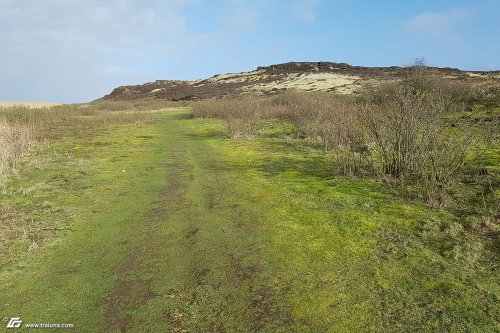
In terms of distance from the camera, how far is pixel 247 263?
6168 millimetres

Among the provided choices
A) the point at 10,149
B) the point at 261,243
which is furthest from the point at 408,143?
the point at 10,149

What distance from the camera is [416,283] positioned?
5.37m

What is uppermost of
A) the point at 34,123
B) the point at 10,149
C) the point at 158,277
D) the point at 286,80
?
the point at 286,80

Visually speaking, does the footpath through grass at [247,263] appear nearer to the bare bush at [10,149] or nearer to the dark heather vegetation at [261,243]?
the dark heather vegetation at [261,243]

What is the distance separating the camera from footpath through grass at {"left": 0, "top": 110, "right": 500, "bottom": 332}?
4746mm

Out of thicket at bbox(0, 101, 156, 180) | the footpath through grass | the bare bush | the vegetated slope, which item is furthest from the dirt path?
the vegetated slope

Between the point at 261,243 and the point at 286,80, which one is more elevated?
the point at 286,80

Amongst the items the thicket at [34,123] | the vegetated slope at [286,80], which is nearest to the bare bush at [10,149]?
the thicket at [34,123]

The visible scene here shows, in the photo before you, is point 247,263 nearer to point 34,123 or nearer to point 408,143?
point 408,143

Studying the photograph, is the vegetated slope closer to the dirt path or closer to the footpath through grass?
the footpath through grass

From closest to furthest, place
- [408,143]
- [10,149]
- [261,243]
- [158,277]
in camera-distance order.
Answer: [158,277] < [261,243] < [408,143] < [10,149]

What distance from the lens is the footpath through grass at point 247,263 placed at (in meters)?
4.75

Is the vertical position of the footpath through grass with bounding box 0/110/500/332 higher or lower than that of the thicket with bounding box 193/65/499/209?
lower

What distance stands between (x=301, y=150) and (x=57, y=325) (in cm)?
1333
